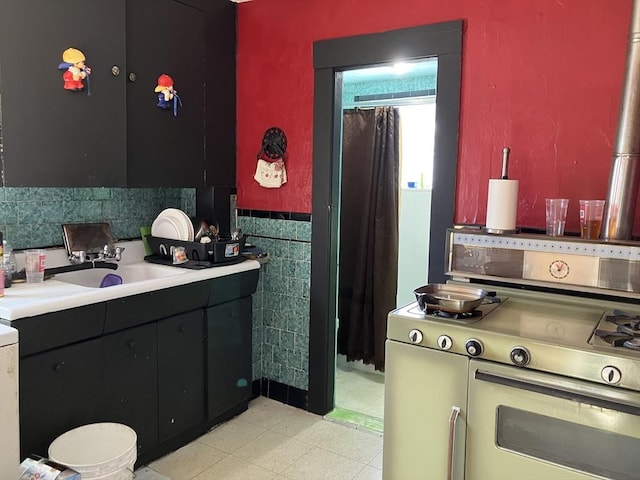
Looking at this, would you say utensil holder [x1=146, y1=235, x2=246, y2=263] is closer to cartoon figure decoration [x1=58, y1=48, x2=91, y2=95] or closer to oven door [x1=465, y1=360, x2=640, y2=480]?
cartoon figure decoration [x1=58, y1=48, x2=91, y2=95]

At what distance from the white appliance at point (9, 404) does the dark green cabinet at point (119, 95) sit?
73 centimetres

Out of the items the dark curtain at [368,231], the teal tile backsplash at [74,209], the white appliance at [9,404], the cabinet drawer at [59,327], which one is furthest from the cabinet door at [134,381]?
the dark curtain at [368,231]

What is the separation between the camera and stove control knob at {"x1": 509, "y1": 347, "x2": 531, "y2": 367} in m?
1.67

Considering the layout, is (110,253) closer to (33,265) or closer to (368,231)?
(33,265)

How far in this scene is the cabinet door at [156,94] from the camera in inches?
103

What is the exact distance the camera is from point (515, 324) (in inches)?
71.9

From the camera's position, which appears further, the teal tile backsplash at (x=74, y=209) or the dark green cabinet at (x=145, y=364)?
the teal tile backsplash at (x=74, y=209)

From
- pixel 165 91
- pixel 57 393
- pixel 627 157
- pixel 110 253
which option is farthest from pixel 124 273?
pixel 627 157

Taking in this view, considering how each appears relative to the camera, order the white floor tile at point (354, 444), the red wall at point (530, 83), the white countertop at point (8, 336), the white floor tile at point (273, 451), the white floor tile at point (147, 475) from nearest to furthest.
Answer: the white countertop at point (8, 336) → the red wall at point (530, 83) → the white floor tile at point (147, 475) → the white floor tile at point (273, 451) → the white floor tile at point (354, 444)

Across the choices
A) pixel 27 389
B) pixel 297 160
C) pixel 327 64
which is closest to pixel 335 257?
pixel 297 160

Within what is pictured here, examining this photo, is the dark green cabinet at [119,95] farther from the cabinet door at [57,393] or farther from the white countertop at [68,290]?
the cabinet door at [57,393]

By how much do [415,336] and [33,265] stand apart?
1667 mm

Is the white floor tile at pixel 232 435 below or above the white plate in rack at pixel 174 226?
below

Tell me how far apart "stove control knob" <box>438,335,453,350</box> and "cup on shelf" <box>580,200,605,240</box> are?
0.74m
